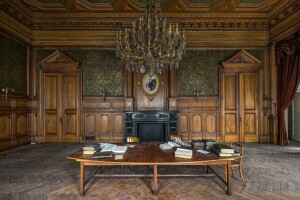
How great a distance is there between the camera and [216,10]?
267 inches

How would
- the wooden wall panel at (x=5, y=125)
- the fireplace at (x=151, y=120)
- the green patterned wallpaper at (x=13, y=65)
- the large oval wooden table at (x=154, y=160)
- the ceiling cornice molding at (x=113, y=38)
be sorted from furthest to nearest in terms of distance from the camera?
1. the ceiling cornice molding at (x=113, y=38)
2. the fireplace at (x=151, y=120)
3. the green patterned wallpaper at (x=13, y=65)
4. the wooden wall panel at (x=5, y=125)
5. the large oval wooden table at (x=154, y=160)

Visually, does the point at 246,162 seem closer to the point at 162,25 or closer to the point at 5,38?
the point at 162,25

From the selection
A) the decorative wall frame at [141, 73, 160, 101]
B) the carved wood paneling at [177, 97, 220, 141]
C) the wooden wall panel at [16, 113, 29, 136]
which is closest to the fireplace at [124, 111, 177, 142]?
the carved wood paneling at [177, 97, 220, 141]

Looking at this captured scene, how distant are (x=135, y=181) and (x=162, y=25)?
3.23 meters

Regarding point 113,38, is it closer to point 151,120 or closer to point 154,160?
point 151,120

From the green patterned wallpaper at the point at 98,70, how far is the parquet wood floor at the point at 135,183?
10.7 feet

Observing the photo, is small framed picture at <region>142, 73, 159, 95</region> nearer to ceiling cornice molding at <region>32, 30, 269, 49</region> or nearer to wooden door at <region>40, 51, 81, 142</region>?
ceiling cornice molding at <region>32, 30, 269, 49</region>

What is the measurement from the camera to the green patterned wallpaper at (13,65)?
20.2 ft

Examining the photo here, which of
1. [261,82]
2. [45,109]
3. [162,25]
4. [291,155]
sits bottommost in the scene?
[291,155]

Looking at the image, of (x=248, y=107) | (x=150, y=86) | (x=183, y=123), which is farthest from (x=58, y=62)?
(x=248, y=107)

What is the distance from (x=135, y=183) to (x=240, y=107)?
557cm

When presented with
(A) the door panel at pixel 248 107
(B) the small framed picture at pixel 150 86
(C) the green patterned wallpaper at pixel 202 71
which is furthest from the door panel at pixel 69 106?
(A) the door panel at pixel 248 107

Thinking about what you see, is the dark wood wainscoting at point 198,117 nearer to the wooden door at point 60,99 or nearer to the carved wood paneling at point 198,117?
the carved wood paneling at point 198,117

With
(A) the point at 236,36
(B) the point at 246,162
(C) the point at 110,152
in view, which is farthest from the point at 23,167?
(A) the point at 236,36
